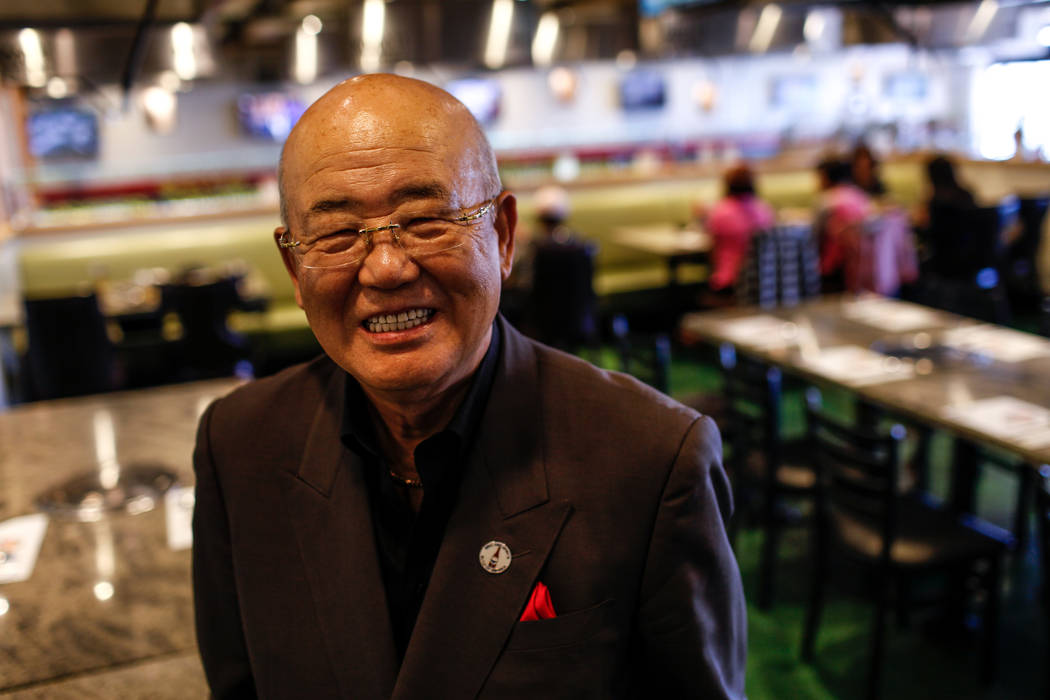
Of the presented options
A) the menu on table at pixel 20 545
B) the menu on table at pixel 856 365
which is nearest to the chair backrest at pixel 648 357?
the menu on table at pixel 856 365

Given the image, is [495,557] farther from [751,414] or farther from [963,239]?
[963,239]

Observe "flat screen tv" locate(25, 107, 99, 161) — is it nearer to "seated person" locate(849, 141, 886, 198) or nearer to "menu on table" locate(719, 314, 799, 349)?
"seated person" locate(849, 141, 886, 198)

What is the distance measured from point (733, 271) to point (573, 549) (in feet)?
18.5

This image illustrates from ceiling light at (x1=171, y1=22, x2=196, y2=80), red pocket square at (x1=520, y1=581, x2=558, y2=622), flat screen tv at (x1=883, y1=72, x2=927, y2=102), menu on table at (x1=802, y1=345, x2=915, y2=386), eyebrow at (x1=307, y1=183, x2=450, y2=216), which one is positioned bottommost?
menu on table at (x1=802, y1=345, x2=915, y2=386)

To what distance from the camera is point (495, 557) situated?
1006mm

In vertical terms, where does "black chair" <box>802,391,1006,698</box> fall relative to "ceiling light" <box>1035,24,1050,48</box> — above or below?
below

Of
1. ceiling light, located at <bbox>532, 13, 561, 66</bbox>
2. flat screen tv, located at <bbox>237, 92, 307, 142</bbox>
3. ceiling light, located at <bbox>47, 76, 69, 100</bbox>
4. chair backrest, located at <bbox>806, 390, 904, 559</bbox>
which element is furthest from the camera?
flat screen tv, located at <bbox>237, 92, 307, 142</bbox>

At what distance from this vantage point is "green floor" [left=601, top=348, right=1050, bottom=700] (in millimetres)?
2848

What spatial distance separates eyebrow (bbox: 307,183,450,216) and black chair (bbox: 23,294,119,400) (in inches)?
164

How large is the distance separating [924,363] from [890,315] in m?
0.90

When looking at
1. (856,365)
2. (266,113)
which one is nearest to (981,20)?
(856,365)

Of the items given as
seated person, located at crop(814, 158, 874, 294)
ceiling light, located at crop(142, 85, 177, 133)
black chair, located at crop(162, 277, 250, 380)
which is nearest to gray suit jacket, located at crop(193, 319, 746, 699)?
black chair, located at crop(162, 277, 250, 380)

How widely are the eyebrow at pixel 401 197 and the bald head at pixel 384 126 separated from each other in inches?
1.3

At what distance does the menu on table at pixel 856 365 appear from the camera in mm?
3342
